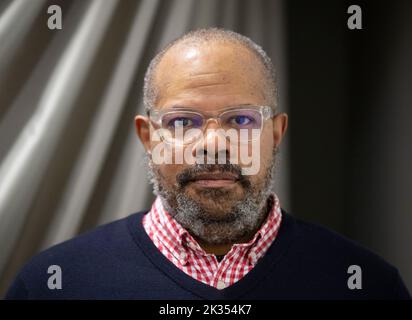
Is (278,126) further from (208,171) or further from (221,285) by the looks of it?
(221,285)

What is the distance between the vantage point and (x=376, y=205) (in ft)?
4.08

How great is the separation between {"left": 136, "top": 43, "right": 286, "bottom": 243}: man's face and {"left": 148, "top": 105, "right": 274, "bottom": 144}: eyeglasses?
0.01m

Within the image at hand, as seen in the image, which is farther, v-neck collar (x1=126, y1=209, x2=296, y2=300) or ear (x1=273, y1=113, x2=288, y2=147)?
ear (x1=273, y1=113, x2=288, y2=147)

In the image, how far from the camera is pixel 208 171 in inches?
38.8

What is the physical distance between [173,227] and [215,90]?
0.34 meters

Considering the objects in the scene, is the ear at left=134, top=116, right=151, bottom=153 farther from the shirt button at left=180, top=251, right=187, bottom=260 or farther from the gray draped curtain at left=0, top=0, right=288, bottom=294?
the shirt button at left=180, top=251, right=187, bottom=260

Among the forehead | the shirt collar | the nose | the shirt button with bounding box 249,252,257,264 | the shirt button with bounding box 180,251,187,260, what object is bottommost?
the shirt button with bounding box 249,252,257,264

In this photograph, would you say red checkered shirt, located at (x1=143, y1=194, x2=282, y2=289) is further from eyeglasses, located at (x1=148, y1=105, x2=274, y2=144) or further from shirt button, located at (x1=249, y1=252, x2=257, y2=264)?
eyeglasses, located at (x1=148, y1=105, x2=274, y2=144)

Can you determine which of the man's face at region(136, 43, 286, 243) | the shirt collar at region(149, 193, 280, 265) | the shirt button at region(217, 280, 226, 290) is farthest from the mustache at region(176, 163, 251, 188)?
the shirt button at region(217, 280, 226, 290)

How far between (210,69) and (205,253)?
419 millimetres

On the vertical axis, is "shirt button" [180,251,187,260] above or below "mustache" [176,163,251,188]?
below

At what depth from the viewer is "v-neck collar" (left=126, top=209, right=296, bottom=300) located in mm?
990

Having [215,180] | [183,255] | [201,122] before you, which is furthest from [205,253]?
[201,122]
